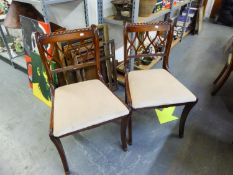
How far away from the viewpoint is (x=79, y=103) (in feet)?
3.70

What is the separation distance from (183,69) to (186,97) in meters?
1.34

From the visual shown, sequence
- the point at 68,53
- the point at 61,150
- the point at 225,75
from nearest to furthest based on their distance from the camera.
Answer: the point at 61,150, the point at 68,53, the point at 225,75

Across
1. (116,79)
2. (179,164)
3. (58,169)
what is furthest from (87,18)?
(179,164)

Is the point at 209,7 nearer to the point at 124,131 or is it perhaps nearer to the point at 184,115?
the point at 184,115

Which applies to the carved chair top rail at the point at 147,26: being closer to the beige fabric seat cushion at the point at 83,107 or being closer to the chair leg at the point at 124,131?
the beige fabric seat cushion at the point at 83,107

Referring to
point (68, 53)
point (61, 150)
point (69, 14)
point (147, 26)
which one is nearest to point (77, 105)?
point (61, 150)

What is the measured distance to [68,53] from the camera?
151 centimetres

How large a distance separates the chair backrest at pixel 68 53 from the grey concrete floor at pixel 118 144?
46cm

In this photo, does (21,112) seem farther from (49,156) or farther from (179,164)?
(179,164)

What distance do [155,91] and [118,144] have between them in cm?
53

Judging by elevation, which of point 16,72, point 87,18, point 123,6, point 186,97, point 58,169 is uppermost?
point 123,6

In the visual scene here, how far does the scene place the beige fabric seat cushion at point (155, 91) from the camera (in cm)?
118

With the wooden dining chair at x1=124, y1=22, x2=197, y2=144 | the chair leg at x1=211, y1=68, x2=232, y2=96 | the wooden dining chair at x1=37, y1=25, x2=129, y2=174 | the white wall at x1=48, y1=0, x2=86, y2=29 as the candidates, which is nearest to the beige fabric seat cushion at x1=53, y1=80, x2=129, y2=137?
the wooden dining chair at x1=37, y1=25, x2=129, y2=174

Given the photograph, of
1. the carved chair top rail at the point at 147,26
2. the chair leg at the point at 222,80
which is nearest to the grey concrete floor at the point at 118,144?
the chair leg at the point at 222,80
